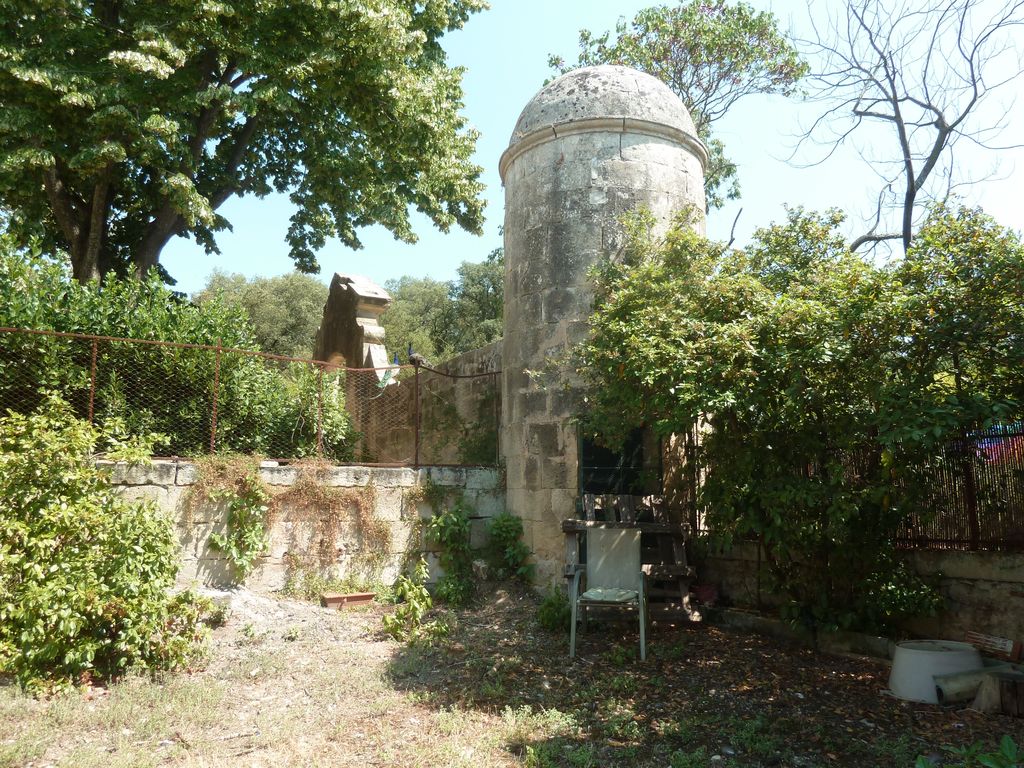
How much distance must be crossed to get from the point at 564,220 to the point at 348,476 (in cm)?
326

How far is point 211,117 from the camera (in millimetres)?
10023

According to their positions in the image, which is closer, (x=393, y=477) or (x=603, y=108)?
(x=603, y=108)

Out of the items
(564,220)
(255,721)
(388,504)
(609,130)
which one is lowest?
(255,721)

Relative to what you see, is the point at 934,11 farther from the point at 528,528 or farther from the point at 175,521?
the point at 175,521

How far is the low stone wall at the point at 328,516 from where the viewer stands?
614cm

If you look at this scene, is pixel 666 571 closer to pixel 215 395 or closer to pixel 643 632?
pixel 643 632

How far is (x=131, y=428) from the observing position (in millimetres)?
6652

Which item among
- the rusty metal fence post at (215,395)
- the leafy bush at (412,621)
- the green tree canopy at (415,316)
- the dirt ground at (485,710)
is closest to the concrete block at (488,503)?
the leafy bush at (412,621)

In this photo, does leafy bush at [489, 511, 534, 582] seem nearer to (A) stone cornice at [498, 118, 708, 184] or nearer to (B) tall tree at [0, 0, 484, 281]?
(A) stone cornice at [498, 118, 708, 184]

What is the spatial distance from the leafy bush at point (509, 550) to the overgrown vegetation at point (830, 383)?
1779 millimetres

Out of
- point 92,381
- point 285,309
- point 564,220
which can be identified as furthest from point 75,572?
point 285,309

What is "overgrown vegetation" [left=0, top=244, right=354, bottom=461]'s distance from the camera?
20.3ft

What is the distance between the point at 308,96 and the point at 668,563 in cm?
822

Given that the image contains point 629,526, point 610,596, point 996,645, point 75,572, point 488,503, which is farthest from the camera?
point 488,503
